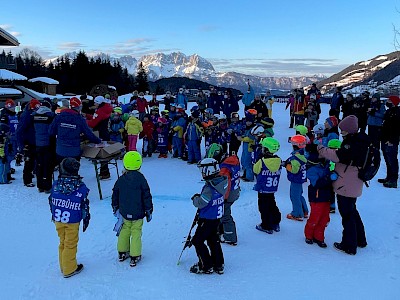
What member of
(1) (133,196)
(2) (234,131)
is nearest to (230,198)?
(1) (133,196)

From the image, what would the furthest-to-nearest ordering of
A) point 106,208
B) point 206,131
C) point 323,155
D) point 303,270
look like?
1. point 206,131
2. point 106,208
3. point 323,155
4. point 303,270

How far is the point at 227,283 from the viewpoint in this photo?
4.46 metres

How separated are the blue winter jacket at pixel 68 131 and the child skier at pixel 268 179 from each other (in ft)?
12.2

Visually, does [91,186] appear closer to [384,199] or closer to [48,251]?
[48,251]

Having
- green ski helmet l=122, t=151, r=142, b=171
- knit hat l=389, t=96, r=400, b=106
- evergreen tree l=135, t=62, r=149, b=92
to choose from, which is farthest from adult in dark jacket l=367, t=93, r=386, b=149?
evergreen tree l=135, t=62, r=149, b=92

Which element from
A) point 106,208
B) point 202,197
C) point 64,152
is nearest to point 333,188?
point 202,197

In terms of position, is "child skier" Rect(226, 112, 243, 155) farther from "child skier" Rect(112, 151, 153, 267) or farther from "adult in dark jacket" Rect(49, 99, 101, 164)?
"child skier" Rect(112, 151, 153, 267)

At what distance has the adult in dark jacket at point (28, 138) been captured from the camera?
7.97 m

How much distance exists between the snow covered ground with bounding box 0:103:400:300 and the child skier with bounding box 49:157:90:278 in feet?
0.78

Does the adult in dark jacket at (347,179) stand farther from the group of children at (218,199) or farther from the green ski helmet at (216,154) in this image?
the green ski helmet at (216,154)

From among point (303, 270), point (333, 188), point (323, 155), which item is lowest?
point (303, 270)

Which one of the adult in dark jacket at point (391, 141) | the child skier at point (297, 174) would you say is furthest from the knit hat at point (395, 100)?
the child skier at point (297, 174)

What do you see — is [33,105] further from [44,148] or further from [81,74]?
[81,74]

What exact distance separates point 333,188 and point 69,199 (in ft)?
12.2
